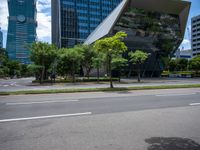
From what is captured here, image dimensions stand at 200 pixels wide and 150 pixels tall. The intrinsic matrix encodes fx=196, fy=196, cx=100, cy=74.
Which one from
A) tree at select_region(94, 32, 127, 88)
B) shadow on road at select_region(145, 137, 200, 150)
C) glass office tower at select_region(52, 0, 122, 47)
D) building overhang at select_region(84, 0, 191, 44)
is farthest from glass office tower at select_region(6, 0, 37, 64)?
shadow on road at select_region(145, 137, 200, 150)

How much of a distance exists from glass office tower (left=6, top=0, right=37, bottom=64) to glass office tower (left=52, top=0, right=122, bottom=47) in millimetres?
59664

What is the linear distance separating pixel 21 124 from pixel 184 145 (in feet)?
16.3

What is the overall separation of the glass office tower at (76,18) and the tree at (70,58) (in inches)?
2936

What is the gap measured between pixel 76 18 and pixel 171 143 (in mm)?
118491

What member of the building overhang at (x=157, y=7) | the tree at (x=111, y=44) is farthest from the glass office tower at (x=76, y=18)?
the tree at (x=111, y=44)

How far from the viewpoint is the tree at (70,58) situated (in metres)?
37.2

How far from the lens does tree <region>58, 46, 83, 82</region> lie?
122 ft

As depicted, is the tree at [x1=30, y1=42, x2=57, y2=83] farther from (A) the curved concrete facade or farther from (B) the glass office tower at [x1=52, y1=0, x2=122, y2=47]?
(B) the glass office tower at [x1=52, y1=0, x2=122, y2=47]

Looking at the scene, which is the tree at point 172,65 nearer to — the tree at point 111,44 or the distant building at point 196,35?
the distant building at point 196,35

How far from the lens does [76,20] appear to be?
11675 cm

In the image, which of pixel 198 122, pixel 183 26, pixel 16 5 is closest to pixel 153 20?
pixel 183 26

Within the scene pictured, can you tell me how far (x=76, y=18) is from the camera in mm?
116750

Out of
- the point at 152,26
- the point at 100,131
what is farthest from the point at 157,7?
the point at 100,131

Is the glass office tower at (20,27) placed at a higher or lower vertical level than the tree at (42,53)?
higher
